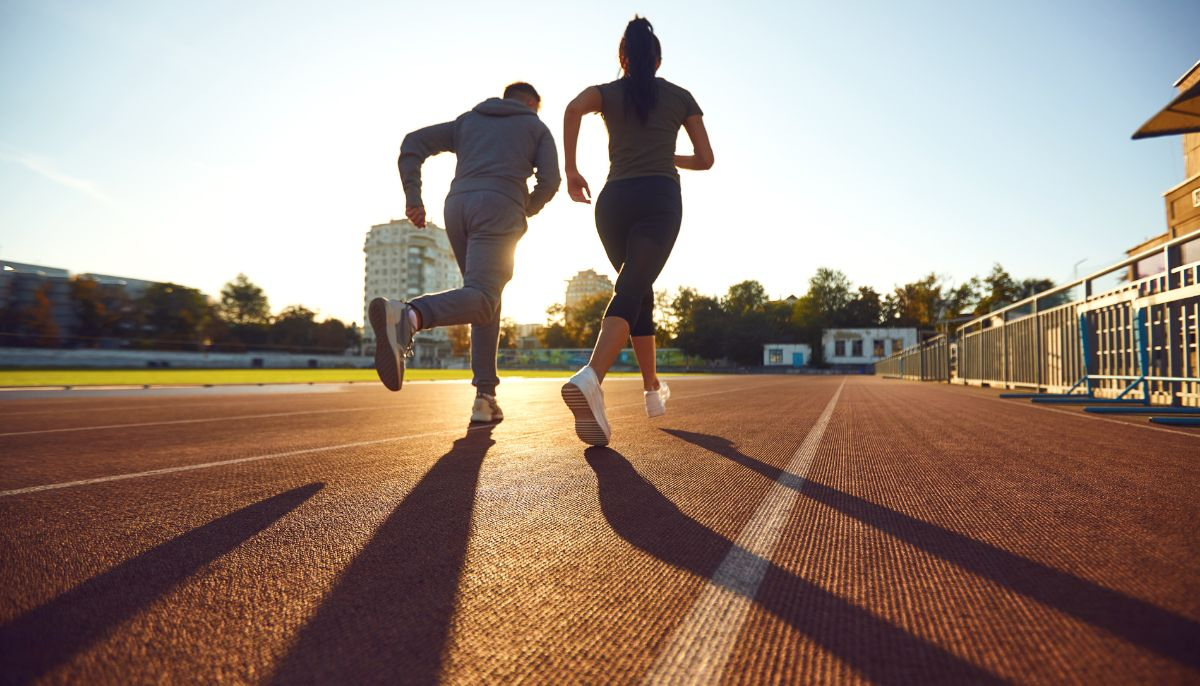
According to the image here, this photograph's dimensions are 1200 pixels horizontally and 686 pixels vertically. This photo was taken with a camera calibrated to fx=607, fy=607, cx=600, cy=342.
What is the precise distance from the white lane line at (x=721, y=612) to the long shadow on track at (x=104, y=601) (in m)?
0.87

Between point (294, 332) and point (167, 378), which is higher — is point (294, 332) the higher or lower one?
the higher one

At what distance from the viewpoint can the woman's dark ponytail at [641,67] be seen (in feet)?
11.6

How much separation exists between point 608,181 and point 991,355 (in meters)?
15.4

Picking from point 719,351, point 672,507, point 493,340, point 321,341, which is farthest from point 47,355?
point 719,351

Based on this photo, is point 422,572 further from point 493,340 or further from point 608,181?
point 493,340

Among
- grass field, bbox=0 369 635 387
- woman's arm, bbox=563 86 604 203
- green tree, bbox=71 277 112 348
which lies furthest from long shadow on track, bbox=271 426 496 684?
green tree, bbox=71 277 112 348

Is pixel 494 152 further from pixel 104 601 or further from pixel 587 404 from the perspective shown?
pixel 104 601

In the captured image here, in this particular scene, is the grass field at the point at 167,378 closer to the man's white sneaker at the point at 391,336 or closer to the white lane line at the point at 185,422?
the white lane line at the point at 185,422

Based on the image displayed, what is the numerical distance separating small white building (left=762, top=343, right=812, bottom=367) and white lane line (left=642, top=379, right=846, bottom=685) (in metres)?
81.7

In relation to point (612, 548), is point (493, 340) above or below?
above

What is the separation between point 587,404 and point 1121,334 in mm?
9068

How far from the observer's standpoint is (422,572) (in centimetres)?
129

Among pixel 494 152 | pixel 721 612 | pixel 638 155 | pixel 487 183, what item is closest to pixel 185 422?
pixel 487 183

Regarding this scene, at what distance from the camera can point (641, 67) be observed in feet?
11.7
